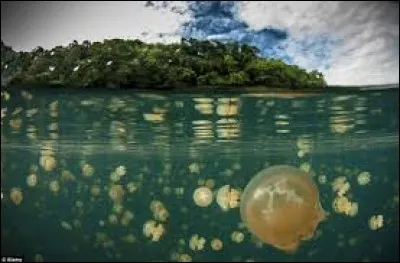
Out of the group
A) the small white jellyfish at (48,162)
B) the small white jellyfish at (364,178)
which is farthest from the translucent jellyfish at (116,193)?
the small white jellyfish at (364,178)

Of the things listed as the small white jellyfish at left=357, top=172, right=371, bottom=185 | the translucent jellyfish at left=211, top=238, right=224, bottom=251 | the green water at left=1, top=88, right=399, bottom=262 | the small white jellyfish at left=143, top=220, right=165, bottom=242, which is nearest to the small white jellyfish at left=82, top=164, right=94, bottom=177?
the green water at left=1, top=88, right=399, bottom=262

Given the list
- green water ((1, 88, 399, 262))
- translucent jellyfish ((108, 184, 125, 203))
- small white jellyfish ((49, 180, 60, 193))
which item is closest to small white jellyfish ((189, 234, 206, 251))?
green water ((1, 88, 399, 262))

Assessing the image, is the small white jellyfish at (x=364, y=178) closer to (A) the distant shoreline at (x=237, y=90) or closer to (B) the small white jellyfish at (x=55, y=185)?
(A) the distant shoreline at (x=237, y=90)

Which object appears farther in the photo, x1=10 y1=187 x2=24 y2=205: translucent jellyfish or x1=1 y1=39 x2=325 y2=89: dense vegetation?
x1=10 y1=187 x2=24 y2=205: translucent jellyfish

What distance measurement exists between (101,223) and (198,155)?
0.22 metres

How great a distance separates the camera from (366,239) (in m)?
1.51

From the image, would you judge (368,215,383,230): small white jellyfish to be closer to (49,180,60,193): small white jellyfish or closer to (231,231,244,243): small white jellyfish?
(231,231,244,243): small white jellyfish

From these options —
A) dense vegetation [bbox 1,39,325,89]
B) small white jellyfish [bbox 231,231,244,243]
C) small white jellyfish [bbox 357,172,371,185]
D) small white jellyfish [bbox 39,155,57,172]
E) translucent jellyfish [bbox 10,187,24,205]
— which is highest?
dense vegetation [bbox 1,39,325,89]

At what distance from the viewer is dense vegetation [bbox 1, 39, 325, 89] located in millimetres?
1416

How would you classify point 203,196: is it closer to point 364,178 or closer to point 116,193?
point 116,193

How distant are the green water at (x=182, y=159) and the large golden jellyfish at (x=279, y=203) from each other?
1cm

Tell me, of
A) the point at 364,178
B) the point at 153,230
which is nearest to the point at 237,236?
the point at 153,230

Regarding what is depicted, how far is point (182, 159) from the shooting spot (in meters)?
1.44

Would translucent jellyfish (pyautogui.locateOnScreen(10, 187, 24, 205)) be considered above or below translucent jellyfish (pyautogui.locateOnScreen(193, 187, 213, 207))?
below
